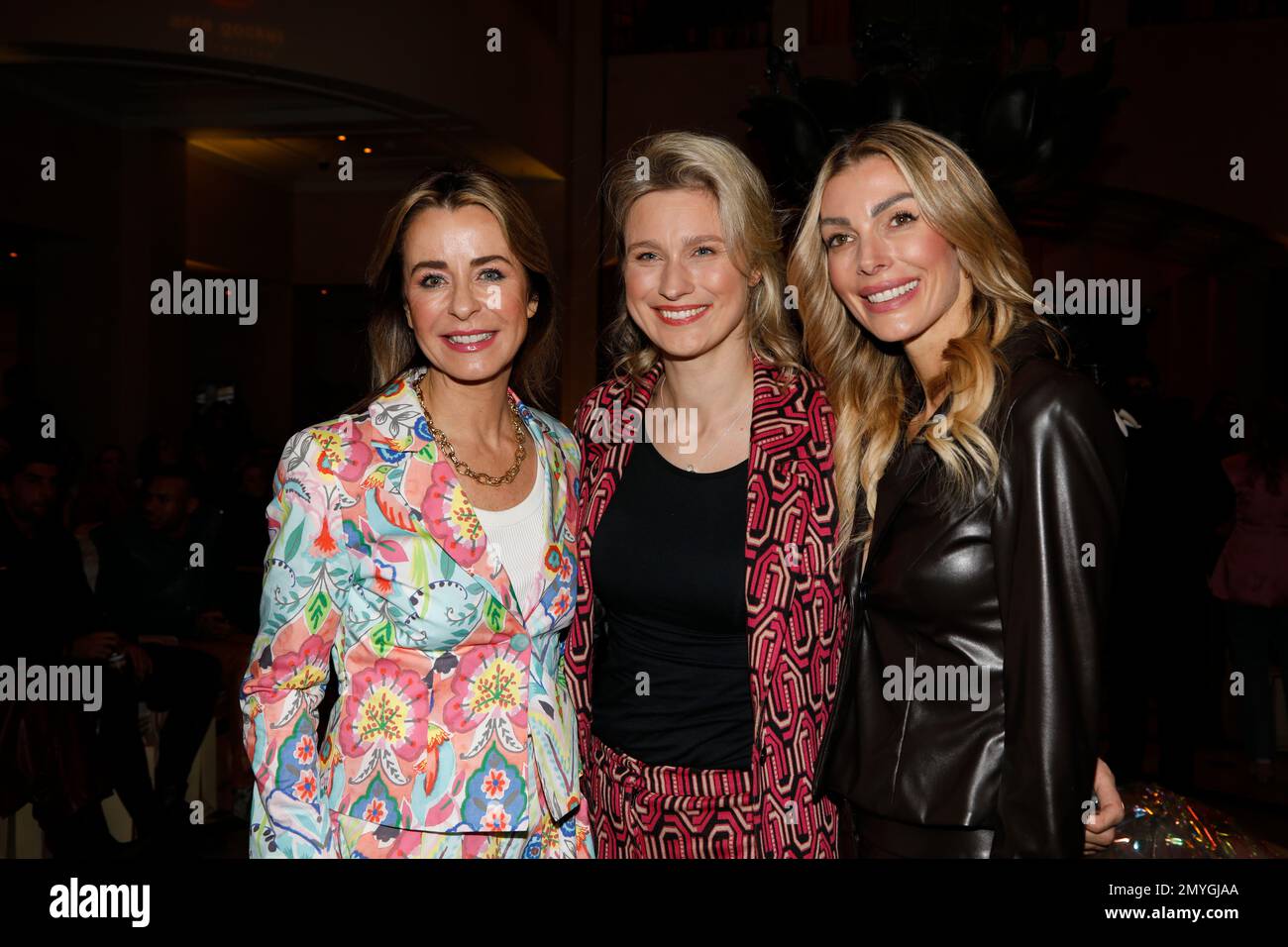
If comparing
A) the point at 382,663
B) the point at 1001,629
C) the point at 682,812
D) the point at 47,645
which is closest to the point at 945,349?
the point at 1001,629

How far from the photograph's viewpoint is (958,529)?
159 cm

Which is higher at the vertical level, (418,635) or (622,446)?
(622,446)

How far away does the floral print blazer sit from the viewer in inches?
65.2

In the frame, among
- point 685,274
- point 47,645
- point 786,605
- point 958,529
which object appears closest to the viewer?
point 958,529

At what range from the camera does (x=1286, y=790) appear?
5.23m

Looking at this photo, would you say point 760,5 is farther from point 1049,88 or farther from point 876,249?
point 876,249

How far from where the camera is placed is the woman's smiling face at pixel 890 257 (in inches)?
69.6

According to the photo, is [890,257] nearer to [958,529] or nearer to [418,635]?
[958,529]

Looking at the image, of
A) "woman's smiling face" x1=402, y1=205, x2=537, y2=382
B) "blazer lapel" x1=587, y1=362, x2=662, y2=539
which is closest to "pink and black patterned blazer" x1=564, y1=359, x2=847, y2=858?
"blazer lapel" x1=587, y1=362, x2=662, y2=539

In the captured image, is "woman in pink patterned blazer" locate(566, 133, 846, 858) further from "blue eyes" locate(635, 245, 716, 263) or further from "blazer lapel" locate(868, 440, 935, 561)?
"blazer lapel" locate(868, 440, 935, 561)

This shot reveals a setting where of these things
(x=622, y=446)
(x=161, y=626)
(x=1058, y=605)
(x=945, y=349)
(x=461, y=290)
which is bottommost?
(x=161, y=626)

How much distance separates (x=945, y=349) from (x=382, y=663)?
103 centimetres

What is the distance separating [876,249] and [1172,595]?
3.98m

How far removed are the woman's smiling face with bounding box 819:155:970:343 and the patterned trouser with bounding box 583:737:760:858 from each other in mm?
809
